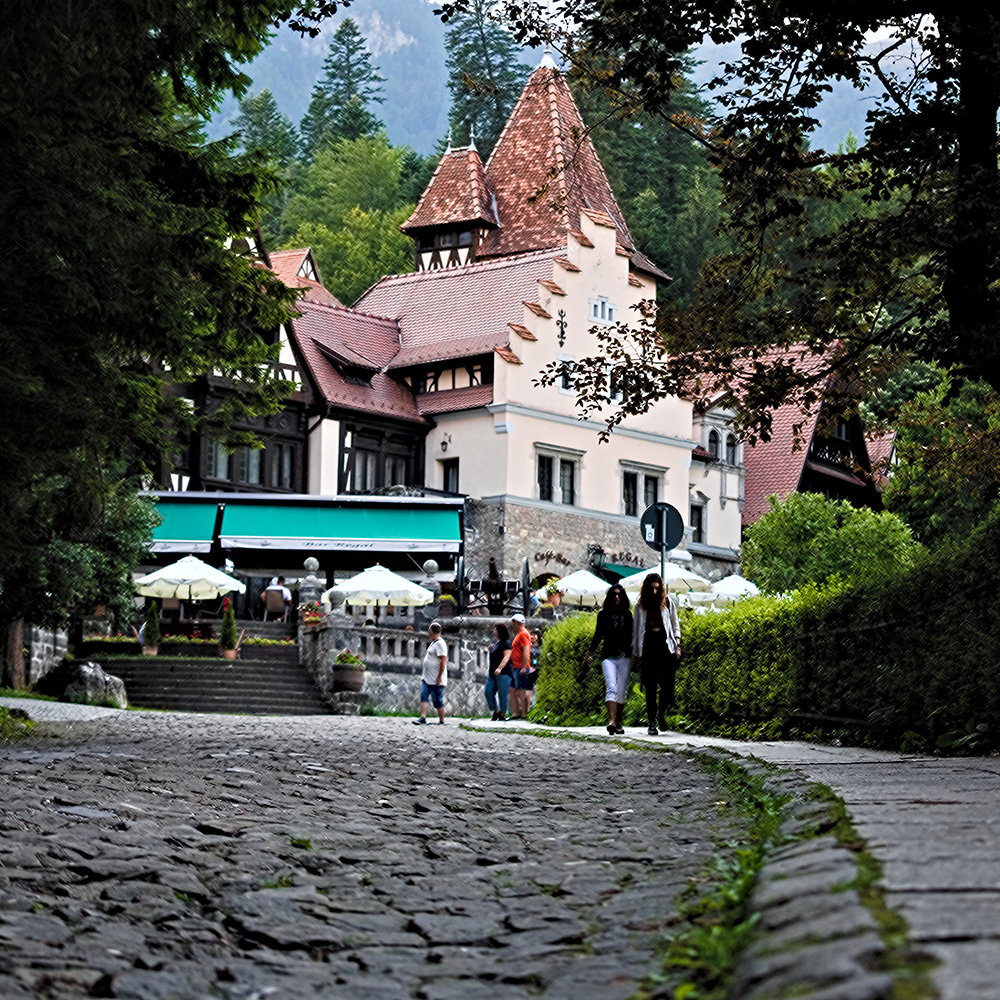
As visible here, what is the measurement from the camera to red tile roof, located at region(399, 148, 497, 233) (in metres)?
66.2

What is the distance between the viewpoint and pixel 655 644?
61.6 ft

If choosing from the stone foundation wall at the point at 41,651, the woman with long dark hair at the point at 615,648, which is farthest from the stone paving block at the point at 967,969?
the stone foundation wall at the point at 41,651

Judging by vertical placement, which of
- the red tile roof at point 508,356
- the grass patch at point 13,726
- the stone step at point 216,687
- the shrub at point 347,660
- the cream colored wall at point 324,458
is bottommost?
the grass patch at point 13,726

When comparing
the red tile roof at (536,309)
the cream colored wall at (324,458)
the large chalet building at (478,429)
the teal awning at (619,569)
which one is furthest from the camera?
the teal awning at (619,569)

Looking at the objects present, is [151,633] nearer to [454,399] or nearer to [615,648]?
[454,399]

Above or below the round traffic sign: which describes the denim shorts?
below

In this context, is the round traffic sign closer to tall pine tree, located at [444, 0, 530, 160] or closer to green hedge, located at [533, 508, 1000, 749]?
green hedge, located at [533, 508, 1000, 749]

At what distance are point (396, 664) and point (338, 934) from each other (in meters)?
34.9

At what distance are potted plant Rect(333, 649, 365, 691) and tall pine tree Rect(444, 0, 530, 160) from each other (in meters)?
50.4

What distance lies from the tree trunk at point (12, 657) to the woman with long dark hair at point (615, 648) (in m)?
18.4

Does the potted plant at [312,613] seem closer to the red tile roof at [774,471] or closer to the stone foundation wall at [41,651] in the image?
the stone foundation wall at [41,651]

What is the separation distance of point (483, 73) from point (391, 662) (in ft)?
187

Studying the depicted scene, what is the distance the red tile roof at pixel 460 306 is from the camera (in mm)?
58438

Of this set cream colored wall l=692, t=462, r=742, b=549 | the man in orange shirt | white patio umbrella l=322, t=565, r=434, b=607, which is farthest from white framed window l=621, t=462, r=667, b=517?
the man in orange shirt
